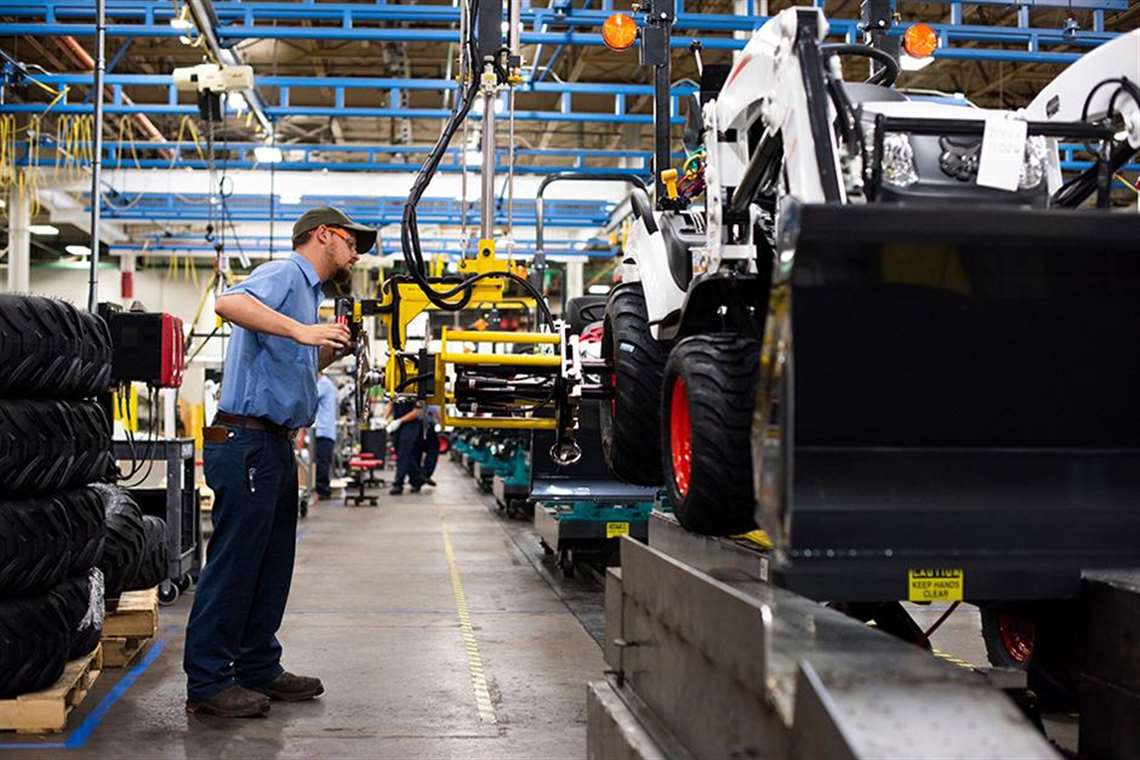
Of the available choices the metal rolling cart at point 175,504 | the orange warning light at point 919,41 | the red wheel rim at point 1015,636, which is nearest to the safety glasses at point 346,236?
the metal rolling cart at point 175,504

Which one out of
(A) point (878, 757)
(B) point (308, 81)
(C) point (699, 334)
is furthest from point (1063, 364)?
(B) point (308, 81)

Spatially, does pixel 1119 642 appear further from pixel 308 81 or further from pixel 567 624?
pixel 308 81

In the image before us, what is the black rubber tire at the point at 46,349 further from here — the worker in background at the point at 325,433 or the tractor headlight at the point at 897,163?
the worker in background at the point at 325,433

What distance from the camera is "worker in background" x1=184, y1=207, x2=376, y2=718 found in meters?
4.81

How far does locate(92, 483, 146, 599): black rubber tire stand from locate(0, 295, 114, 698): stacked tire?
0.79 meters

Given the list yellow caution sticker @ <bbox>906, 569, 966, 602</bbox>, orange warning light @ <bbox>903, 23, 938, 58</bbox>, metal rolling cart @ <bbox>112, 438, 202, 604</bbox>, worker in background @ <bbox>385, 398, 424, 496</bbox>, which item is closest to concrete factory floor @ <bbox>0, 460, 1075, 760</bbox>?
metal rolling cart @ <bbox>112, 438, 202, 604</bbox>

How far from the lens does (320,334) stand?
480cm

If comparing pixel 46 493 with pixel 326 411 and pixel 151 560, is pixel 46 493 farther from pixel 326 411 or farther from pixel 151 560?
pixel 326 411

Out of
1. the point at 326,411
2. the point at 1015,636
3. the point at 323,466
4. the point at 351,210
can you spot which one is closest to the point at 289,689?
the point at 1015,636

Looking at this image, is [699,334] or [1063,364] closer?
[1063,364]

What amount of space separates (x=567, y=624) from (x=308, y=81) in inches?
293

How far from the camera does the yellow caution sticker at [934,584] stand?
2.82m

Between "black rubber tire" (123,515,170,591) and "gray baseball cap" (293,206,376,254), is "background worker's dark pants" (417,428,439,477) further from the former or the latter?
"gray baseball cap" (293,206,376,254)

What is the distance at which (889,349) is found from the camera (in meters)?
2.74
